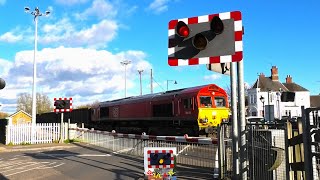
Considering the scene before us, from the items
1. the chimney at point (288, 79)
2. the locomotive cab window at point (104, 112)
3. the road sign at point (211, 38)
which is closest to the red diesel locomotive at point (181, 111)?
the locomotive cab window at point (104, 112)

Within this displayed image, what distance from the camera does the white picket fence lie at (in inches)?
1043

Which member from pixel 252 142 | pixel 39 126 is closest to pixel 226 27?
pixel 252 142

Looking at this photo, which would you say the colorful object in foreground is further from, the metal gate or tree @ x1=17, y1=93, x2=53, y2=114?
tree @ x1=17, y1=93, x2=53, y2=114

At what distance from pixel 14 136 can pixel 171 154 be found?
2073cm

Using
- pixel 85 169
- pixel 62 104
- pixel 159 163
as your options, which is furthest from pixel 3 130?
pixel 159 163

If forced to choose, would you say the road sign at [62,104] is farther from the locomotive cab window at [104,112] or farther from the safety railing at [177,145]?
the locomotive cab window at [104,112]

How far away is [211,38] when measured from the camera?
5.95 metres

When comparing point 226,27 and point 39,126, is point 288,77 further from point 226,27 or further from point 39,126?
point 226,27

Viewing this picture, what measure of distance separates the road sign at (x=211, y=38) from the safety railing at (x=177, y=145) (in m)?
5.34

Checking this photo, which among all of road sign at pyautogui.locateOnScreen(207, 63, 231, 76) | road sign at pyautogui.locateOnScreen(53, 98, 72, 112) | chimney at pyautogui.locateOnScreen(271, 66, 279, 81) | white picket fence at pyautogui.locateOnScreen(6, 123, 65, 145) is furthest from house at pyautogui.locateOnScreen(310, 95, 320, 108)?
road sign at pyautogui.locateOnScreen(207, 63, 231, 76)

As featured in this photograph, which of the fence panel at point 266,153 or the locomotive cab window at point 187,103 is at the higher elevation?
the locomotive cab window at point 187,103

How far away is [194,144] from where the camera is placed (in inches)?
486

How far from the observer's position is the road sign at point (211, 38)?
5898 millimetres

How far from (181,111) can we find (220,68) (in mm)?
17402
